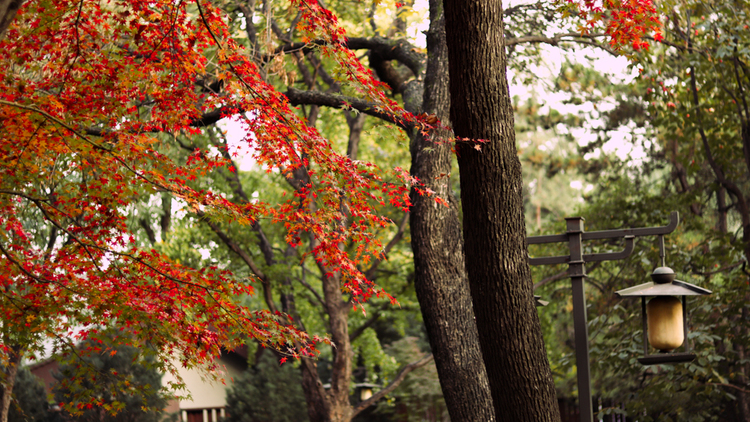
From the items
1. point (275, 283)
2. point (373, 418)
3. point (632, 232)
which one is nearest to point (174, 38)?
point (632, 232)

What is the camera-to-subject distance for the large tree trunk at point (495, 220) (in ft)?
12.4

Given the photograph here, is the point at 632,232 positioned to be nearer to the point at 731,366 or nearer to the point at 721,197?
the point at 731,366

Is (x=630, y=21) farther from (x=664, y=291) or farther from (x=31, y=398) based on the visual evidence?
(x=31, y=398)

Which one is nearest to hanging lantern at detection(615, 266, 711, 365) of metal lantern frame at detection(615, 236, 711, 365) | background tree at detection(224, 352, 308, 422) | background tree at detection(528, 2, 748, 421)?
metal lantern frame at detection(615, 236, 711, 365)

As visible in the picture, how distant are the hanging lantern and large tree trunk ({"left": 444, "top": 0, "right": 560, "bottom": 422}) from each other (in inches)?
39.4

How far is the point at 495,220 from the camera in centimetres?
385

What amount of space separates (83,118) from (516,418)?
473 cm

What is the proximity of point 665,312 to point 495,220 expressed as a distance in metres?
1.61

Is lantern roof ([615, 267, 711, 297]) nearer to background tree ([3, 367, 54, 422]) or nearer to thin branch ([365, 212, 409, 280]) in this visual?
thin branch ([365, 212, 409, 280])

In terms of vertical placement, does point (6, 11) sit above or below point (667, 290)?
above

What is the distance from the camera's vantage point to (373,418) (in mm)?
16516

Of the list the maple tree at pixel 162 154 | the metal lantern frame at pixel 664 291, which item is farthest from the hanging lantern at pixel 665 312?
the maple tree at pixel 162 154

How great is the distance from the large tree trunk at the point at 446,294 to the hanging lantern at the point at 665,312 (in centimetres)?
149

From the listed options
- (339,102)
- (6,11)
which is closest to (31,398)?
(339,102)
